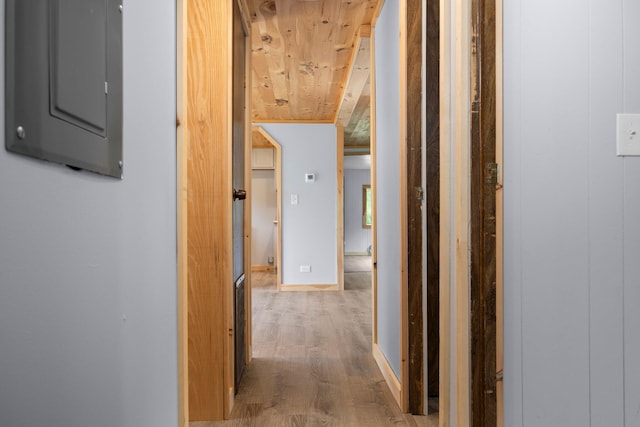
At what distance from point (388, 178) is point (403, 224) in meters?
0.51

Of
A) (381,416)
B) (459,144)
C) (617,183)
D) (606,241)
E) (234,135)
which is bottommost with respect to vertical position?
(381,416)

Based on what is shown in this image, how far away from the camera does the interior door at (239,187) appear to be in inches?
103

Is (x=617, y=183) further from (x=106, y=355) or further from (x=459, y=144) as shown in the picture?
(x=106, y=355)

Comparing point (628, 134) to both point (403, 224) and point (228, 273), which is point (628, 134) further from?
point (228, 273)

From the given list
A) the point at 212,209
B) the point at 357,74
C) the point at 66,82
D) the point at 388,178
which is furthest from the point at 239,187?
the point at 66,82

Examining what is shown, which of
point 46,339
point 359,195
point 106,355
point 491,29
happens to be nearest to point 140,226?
point 106,355

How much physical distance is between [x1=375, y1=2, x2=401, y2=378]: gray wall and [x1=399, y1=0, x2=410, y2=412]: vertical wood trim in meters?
0.11

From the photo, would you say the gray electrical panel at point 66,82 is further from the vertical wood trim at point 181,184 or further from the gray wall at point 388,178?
the gray wall at point 388,178

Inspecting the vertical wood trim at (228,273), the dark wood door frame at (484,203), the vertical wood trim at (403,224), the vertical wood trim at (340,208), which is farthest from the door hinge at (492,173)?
the vertical wood trim at (340,208)

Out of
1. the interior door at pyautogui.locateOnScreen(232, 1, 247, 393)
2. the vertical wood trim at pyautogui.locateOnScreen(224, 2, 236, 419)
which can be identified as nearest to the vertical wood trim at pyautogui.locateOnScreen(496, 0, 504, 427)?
the vertical wood trim at pyautogui.locateOnScreen(224, 2, 236, 419)

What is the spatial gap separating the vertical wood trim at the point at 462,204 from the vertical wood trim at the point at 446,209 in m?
0.08

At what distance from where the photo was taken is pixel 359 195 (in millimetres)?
12234

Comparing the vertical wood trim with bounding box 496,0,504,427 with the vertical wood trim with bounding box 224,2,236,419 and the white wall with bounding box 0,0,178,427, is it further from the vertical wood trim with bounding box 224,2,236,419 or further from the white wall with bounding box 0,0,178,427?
the vertical wood trim with bounding box 224,2,236,419

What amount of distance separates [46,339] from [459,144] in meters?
1.19
